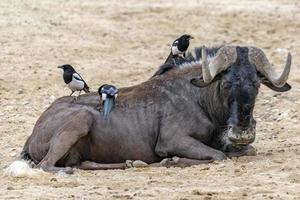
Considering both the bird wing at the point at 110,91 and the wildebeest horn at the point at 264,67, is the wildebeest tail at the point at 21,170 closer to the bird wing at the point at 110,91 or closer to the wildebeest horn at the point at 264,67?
the bird wing at the point at 110,91

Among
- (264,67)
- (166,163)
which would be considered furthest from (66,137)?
(264,67)

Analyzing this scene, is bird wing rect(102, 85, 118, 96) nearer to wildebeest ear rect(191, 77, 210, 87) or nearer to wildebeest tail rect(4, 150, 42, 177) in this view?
wildebeest ear rect(191, 77, 210, 87)

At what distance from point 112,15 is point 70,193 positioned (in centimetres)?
1285

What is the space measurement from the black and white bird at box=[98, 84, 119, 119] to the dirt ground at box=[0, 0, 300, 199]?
0.81 metres

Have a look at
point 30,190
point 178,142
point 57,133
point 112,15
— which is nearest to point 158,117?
point 178,142

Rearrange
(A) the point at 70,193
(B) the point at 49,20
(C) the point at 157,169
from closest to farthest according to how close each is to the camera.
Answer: (A) the point at 70,193 → (C) the point at 157,169 → (B) the point at 49,20

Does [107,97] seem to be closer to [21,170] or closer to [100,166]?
[100,166]

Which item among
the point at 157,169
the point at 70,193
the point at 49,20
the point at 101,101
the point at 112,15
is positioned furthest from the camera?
the point at 112,15

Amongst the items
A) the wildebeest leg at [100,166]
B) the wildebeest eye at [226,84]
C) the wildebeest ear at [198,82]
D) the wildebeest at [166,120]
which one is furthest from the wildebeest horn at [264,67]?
the wildebeest leg at [100,166]

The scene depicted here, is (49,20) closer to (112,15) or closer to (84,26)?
(84,26)

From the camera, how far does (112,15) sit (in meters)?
21.5

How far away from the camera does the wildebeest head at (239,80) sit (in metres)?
10.2

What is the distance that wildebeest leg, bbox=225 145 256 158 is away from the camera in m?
10.8

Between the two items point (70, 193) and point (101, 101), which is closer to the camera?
point (70, 193)
